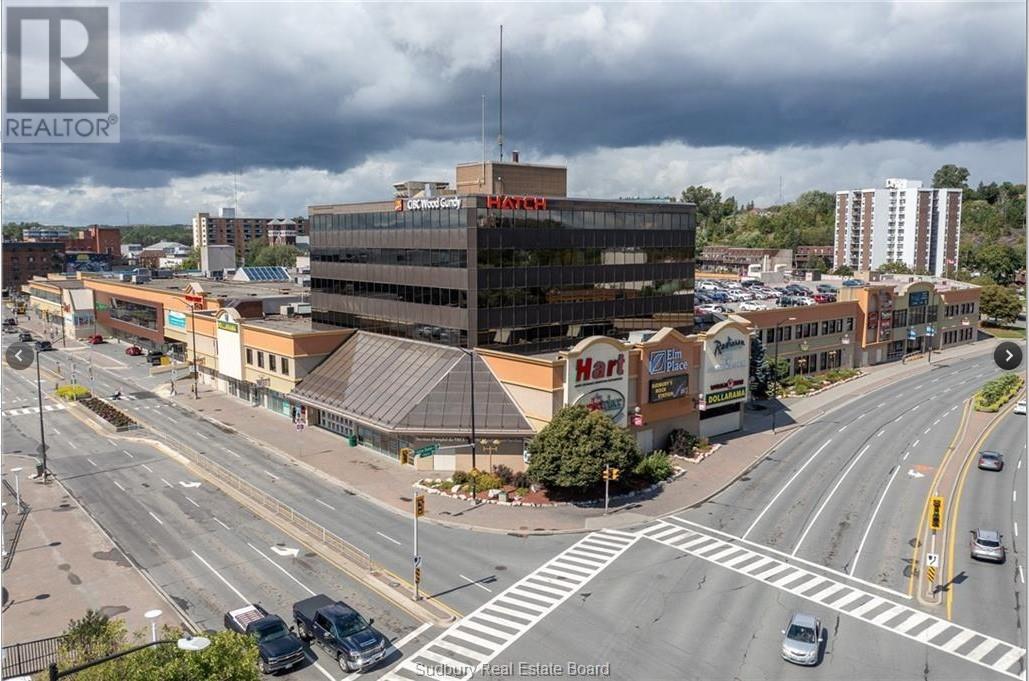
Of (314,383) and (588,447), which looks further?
(314,383)

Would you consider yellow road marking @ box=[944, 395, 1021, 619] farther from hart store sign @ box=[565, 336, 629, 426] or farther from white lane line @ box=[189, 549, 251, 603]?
white lane line @ box=[189, 549, 251, 603]

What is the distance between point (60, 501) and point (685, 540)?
145 feet

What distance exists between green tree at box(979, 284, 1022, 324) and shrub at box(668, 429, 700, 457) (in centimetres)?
9532

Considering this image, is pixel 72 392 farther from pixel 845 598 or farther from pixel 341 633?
pixel 845 598

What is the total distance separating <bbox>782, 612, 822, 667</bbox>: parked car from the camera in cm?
3300

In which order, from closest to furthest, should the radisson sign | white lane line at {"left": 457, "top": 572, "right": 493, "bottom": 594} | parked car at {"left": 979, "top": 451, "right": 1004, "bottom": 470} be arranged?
white lane line at {"left": 457, "top": 572, "right": 493, "bottom": 594} < parked car at {"left": 979, "top": 451, "right": 1004, "bottom": 470} < the radisson sign

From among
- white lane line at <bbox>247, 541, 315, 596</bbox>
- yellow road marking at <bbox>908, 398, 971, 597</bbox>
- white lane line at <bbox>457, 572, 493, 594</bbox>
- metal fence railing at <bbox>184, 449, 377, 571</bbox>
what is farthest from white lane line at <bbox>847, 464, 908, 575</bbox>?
white lane line at <bbox>247, 541, 315, 596</bbox>

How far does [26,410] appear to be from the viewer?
84812mm

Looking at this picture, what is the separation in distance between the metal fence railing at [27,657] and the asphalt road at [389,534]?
55.1 ft

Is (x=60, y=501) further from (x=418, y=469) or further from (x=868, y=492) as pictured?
(x=868, y=492)

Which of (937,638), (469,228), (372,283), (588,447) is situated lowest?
(937,638)

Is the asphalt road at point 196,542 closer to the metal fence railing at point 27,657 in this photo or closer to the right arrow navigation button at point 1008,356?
the metal fence railing at point 27,657

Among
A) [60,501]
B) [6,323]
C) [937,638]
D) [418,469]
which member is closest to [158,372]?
[60,501]

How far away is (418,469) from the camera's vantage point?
60.9 meters
